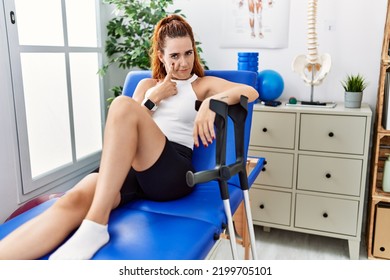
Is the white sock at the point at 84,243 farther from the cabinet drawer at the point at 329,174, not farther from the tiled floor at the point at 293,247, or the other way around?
the cabinet drawer at the point at 329,174

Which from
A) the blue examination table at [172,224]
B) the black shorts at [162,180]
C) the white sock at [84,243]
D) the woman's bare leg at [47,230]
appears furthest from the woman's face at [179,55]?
the white sock at [84,243]

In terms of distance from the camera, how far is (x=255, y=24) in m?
2.38

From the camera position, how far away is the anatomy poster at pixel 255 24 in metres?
2.32

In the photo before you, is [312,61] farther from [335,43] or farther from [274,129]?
[274,129]

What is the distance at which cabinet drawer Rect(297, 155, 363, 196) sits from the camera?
Answer: 199 cm

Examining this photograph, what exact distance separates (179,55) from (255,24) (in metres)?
1.04

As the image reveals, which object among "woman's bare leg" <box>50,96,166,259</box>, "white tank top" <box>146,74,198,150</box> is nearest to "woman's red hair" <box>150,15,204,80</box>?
"white tank top" <box>146,74,198,150</box>

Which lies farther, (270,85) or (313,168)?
(270,85)

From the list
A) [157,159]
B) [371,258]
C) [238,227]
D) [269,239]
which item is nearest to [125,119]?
[157,159]

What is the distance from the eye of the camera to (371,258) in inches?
79.6

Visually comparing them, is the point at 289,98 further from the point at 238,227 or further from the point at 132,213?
the point at 132,213

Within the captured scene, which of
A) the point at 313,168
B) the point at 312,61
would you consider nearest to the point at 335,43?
the point at 312,61

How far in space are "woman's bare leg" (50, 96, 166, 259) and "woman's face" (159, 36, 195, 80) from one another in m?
0.36

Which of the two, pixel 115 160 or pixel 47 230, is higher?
pixel 115 160
